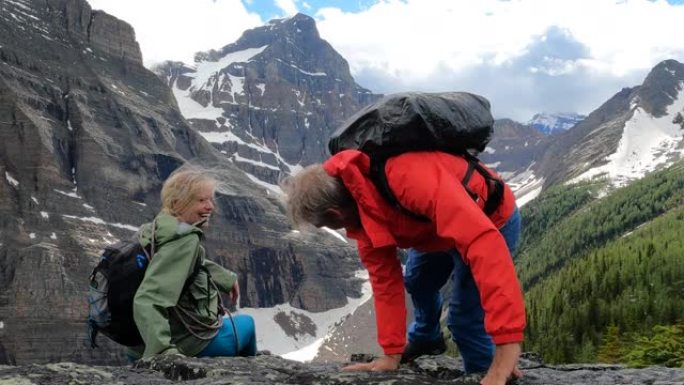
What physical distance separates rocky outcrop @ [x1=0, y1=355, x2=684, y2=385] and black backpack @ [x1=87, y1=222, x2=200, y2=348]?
37.6 inches

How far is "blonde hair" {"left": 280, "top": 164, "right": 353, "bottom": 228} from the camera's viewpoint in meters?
6.29

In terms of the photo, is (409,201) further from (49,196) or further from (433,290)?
(49,196)

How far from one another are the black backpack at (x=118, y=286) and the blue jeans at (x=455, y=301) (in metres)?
2.62

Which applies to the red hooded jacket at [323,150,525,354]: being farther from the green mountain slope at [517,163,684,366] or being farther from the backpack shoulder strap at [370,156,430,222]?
the green mountain slope at [517,163,684,366]

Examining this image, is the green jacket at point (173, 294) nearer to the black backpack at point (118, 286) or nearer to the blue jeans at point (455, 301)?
the black backpack at point (118, 286)

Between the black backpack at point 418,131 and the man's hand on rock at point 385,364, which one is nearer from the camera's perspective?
the black backpack at point 418,131

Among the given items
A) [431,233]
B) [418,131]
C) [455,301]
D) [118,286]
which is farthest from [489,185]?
[118,286]

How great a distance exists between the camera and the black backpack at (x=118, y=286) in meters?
7.32

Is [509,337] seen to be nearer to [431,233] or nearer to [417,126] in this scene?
[431,233]

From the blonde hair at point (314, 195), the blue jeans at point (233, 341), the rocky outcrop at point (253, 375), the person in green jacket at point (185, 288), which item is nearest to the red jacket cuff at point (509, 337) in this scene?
the rocky outcrop at point (253, 375)

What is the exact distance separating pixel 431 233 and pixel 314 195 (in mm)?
1238

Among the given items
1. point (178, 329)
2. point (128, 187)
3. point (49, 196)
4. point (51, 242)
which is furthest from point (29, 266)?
point (178, 329)

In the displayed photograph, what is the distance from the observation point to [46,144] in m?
172

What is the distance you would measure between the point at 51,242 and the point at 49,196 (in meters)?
17.9
